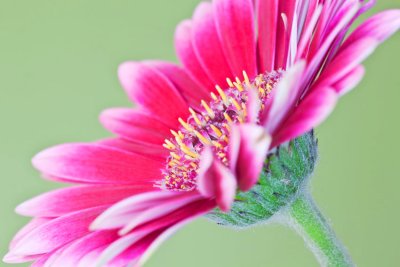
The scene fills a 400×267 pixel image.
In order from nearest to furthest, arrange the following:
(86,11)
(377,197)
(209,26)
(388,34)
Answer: (388,34) → (209,26) → (377,197) → (86,11)

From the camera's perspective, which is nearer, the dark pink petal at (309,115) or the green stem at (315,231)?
the dark pink petal at (309,115)

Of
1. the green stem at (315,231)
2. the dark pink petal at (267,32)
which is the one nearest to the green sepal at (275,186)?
the green stem at (315,231)

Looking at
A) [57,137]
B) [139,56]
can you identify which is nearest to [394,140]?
[139,56]

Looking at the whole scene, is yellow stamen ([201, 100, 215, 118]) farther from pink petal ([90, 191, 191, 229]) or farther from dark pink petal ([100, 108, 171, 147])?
pink petal ([90, 191, 191, 229])

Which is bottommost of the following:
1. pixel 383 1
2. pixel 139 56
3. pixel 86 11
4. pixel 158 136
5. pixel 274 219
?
pixel 274 219

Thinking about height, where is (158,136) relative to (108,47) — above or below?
below

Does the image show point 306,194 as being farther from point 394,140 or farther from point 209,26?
point 394,140

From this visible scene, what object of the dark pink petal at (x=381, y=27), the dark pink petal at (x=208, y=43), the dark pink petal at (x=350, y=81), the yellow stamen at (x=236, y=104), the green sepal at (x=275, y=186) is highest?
the dark pink petal at (x=208, y=43)

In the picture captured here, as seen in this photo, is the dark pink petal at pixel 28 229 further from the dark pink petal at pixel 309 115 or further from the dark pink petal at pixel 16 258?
the dark pink petal at pixel 309 115
